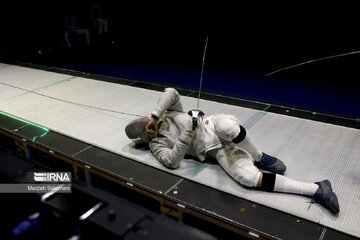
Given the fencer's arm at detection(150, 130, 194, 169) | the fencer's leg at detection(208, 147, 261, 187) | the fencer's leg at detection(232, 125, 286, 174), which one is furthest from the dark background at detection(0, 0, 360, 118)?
the fencer's arm at detection(150, 130, 194, 169)

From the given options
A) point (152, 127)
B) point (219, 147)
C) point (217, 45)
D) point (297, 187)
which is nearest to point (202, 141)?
point (219, 147)

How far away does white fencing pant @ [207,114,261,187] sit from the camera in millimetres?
1780

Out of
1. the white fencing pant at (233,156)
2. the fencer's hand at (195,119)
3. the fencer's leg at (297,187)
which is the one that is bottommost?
the fencer's leg at (297,187)

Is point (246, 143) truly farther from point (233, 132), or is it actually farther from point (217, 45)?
point (217, 45)

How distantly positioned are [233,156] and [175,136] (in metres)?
0.42

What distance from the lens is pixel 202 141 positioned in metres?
1.96

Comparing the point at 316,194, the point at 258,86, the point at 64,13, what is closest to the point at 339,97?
the point at 258,86

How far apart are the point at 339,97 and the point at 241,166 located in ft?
7.86

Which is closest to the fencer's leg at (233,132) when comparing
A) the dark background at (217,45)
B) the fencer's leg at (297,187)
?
the fencer's leg at (297,187)

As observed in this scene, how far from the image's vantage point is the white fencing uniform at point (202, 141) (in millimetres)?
1808

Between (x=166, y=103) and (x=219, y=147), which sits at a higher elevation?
(x=166, y=103)

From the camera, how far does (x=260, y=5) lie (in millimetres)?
4543

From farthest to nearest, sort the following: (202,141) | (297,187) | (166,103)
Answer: (166,103) < (202,141) < (297,187)

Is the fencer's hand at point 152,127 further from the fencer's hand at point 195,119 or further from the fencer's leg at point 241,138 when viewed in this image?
the fencer's leg at point 241,138
